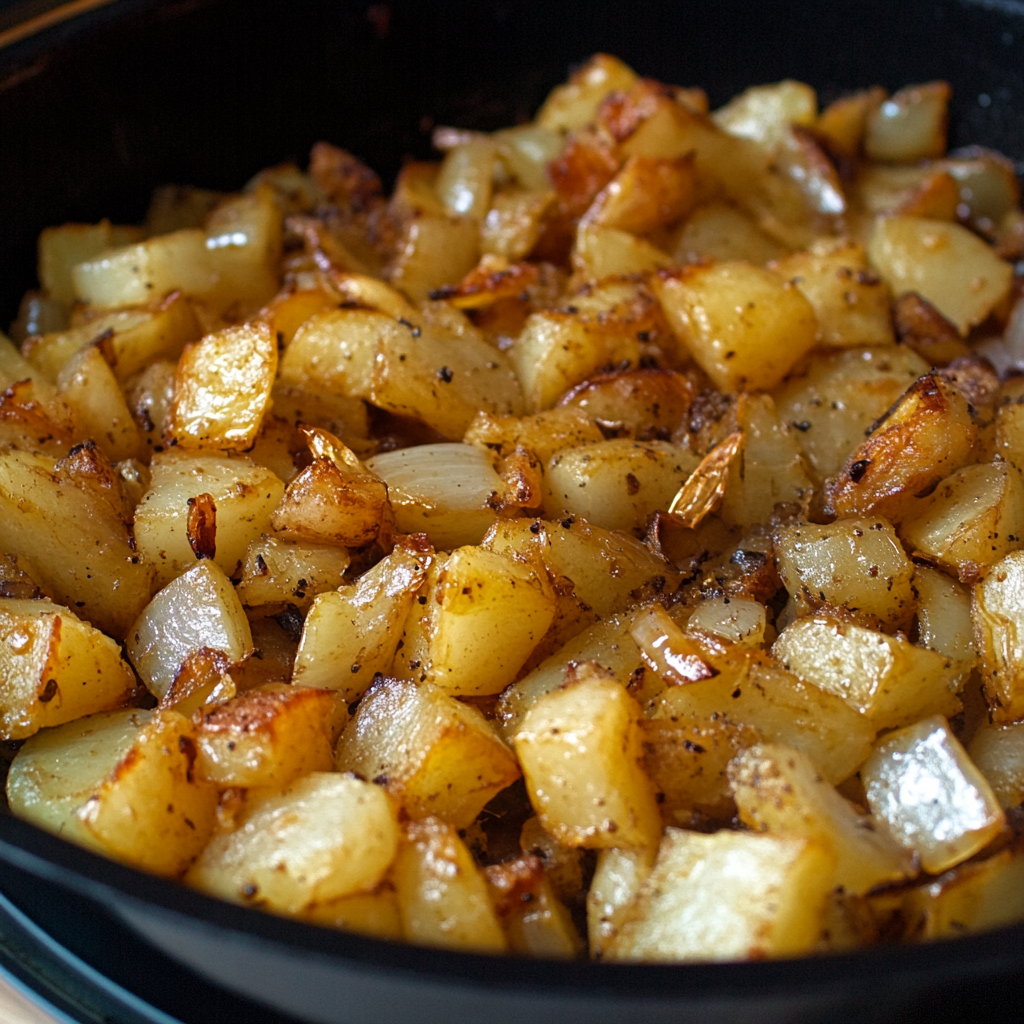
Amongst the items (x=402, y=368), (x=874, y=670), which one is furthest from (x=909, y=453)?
(x=402, y=368)

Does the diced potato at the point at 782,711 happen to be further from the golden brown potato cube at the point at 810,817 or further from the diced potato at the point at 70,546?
the diced potato at the point at 70,546

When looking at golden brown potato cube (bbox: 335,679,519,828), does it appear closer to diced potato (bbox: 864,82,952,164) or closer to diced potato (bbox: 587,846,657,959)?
diced potato (bbox: 587,846,657,959)

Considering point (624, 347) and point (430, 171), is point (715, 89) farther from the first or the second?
point (624, 347)

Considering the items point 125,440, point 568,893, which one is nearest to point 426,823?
point 568,893

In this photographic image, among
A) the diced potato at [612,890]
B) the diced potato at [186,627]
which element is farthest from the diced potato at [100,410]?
the diced potato at [612,890]

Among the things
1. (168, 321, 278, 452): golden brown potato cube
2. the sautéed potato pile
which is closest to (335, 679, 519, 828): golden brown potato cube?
the sautéed potato pile

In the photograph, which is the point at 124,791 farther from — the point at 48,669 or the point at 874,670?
the point at 874,670
